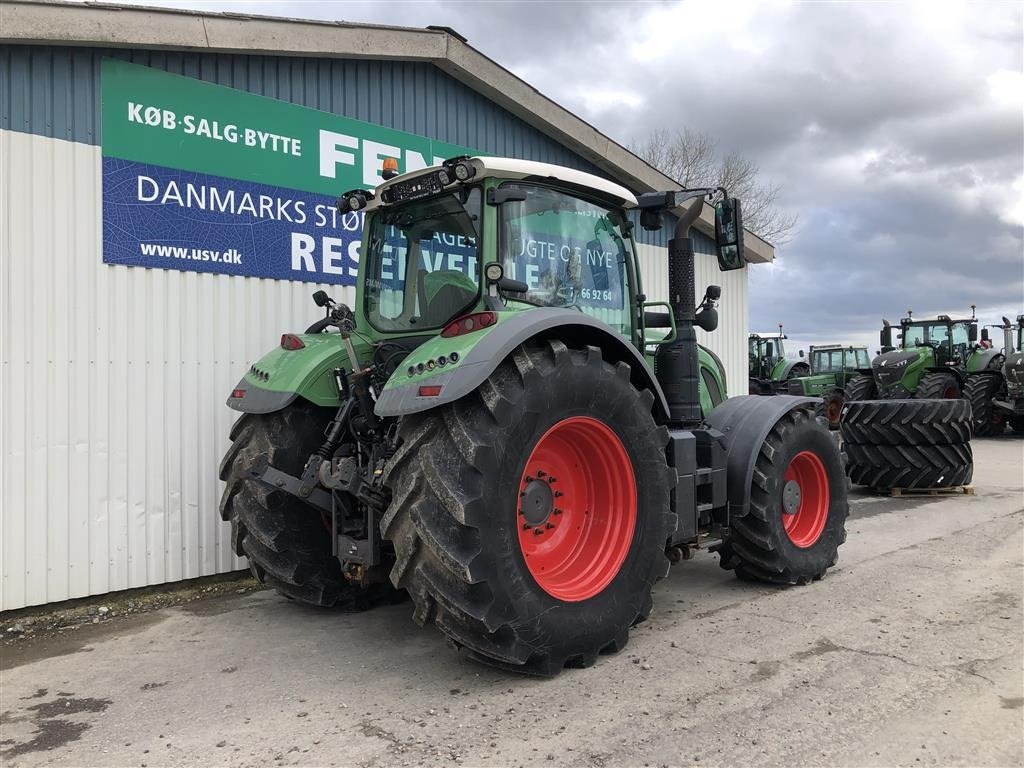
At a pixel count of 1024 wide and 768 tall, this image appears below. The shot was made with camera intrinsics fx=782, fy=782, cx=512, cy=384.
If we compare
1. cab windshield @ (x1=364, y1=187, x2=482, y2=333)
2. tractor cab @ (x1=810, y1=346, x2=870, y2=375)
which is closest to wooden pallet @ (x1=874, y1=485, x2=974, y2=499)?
cab windshield @ (x1=364, y1=187, x2=482, y2=333)

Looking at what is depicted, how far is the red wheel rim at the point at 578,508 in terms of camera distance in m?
4.01

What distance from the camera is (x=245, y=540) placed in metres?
4.72

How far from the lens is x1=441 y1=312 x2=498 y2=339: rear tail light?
3.76 m

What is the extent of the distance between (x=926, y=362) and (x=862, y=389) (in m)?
1.80

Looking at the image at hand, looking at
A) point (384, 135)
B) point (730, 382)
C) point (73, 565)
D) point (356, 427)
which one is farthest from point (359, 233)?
point (730, 382)

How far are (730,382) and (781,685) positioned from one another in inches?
302

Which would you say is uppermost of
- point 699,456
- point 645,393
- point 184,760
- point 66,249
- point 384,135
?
point 384,135

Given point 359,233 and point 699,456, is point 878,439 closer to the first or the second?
point 699,456

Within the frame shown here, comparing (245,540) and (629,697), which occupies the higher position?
(245,540)

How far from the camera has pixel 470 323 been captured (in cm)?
380

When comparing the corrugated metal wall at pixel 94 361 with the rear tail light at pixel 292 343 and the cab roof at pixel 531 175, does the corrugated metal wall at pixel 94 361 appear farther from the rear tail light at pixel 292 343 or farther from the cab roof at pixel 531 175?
the cab roof at pixel 531 175

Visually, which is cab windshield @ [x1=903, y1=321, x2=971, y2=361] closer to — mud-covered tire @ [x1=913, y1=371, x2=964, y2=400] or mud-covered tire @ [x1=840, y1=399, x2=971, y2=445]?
mud-covered tire @ [x1=913, y1=371, x2=964, y2=400]

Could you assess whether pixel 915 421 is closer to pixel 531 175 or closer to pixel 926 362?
pixel 531 175

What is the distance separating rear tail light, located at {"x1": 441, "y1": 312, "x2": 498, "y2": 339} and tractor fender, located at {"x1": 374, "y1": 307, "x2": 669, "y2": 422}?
0.06 meters
